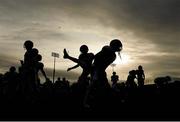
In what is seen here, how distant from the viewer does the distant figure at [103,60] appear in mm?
12461

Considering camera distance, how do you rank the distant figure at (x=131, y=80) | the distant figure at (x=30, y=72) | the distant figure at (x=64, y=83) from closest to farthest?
the distant figure at (x=30, y=72), the distant figure at (x=131, y=80), the distant figure at (x=64, y=83)

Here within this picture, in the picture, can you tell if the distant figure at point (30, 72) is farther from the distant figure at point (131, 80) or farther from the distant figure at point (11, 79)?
the distant figure at point (131, 80)

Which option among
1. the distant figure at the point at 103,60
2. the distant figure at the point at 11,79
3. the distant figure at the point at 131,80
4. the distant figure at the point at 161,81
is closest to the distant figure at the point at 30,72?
the distant figure at the point at 103,60

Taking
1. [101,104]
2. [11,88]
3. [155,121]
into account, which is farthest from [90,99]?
[11,88]

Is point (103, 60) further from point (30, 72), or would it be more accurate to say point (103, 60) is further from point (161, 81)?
point (161, 81)

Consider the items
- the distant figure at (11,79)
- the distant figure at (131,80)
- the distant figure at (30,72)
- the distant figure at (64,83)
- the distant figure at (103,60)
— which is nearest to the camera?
the distant figure at (103,60)

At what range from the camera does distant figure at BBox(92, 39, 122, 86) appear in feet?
40.9

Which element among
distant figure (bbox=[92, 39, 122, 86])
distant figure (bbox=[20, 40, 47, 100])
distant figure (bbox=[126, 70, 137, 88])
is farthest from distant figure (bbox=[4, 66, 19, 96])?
distant figure (bbox=[92, 39, 122, 86])

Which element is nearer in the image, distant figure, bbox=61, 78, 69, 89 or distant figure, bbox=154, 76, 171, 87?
distant figure, bbox=154, 76, 171, 87

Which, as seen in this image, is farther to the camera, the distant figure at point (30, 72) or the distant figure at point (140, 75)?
the distant figure at point (140, 75)

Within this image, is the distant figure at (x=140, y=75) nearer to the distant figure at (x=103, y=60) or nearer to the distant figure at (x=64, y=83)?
the distant figure at (x=64, y=83)

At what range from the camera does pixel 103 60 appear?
1310 cm

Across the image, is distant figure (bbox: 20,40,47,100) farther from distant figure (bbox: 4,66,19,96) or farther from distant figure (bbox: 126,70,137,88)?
distant figure (bbox: 126,70,137,88)

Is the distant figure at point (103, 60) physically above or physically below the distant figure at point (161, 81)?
below
